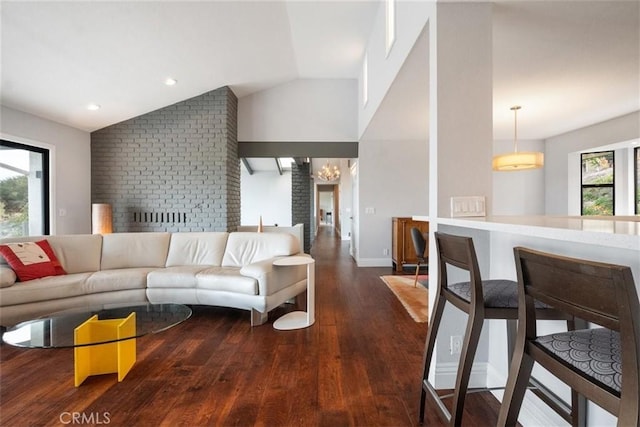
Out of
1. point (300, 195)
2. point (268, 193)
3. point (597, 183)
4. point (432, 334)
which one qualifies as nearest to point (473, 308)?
point (432, 334)

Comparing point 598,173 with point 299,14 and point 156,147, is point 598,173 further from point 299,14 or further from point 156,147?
point 156,147

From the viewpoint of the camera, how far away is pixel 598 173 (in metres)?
6.11

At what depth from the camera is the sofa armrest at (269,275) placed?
2924mm

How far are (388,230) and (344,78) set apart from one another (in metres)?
3.16

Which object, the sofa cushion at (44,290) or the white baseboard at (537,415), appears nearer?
the white baseboard at (537,415)

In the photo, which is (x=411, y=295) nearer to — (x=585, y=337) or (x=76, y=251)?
(x=585, y=337)

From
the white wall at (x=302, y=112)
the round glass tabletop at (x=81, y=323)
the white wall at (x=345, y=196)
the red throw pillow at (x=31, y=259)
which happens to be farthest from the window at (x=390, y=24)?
the white wall at (x=345, y=196)

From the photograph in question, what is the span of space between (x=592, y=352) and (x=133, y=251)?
4.12 meters

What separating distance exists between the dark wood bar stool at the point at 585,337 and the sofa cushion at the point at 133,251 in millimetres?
3754

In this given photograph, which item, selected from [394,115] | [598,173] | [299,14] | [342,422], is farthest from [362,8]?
[598,173]

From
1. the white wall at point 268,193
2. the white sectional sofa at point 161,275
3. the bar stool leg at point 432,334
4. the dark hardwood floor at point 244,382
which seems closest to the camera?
the bar stool leg at point 432,334

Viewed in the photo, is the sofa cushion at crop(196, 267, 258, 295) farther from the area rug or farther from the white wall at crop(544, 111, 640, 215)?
the white wall at crop(544, 111, 640, 215)

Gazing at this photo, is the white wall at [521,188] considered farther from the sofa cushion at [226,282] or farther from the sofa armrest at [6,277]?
the sofa armrest at [6,277]

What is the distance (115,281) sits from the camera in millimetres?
3127
